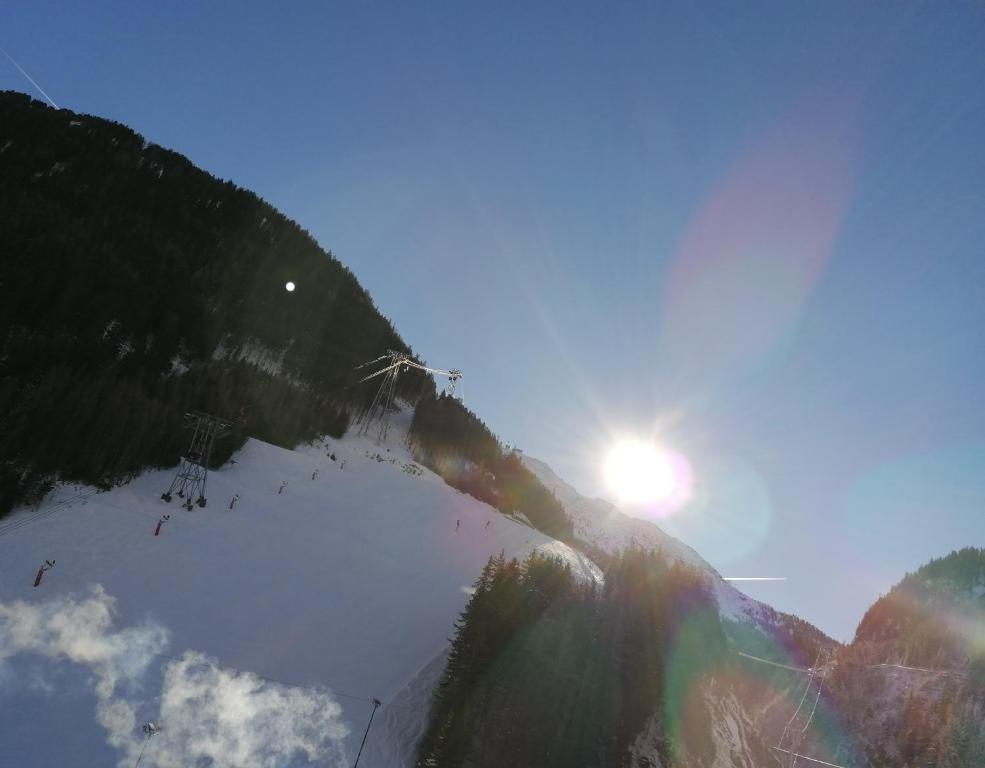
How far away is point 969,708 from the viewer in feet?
194

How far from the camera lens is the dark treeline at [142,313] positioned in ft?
74.5

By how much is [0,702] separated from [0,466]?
33.9 feet

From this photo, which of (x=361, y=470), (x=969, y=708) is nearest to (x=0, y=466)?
(x=361, y=470)

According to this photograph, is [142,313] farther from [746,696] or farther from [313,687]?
[746,696]

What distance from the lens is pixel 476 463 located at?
69.4 metres

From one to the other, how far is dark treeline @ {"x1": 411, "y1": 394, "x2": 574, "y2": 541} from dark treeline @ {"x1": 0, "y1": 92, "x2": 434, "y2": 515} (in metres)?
7.26

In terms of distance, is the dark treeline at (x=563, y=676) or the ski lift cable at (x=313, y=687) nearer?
the ski lift cable at (x=313, y=687)

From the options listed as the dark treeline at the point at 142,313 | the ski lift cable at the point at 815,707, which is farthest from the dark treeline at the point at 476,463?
the ski lift cable at the point at 815,707

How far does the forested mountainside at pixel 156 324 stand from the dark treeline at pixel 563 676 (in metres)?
17.2

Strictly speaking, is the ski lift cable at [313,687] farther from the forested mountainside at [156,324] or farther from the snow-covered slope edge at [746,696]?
the snow-covered slope edge at [746,696]

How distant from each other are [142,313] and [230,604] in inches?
1107

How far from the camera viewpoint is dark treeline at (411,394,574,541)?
60938 millimetres

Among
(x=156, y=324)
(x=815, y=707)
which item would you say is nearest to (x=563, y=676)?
(x=156, y=324)

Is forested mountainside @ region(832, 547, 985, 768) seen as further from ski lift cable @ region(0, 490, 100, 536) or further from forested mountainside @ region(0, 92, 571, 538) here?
ski lift cable @ region(0, 490, 100, 536)
